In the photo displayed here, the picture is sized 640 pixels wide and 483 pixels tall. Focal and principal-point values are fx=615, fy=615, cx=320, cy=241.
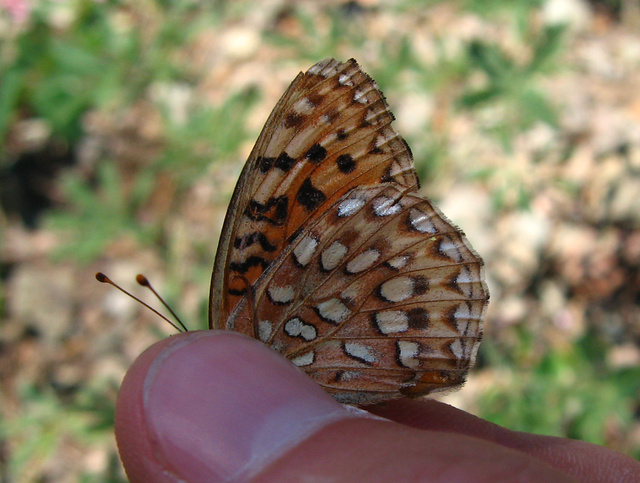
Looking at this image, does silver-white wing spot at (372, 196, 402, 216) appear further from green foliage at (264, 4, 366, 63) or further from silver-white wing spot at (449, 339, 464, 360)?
green foliage at (264, 4, 366, 63)

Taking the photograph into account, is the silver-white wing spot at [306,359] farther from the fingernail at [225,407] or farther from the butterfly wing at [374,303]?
the fingernail at [225,407]

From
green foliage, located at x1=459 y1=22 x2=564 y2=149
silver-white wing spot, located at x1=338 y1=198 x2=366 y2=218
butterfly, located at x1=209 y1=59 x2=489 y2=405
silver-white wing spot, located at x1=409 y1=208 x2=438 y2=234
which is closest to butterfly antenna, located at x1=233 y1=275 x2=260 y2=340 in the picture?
butterfly, located at x1=209 y1=59 x2=489 y2=405

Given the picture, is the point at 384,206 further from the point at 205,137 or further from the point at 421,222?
the point at 205,137

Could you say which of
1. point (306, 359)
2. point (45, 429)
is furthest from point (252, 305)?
point (45, 429)

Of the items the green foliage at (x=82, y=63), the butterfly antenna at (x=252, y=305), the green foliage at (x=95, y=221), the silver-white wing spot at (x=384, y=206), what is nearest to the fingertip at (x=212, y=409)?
the butterfly antenna at (x=252, y=305)

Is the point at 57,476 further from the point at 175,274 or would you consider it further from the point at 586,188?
the point at 586,188
